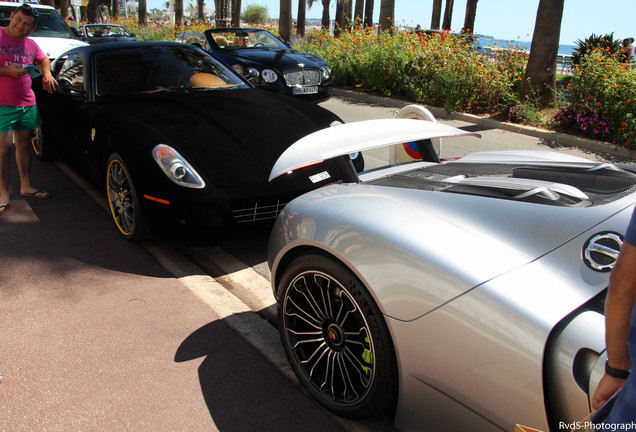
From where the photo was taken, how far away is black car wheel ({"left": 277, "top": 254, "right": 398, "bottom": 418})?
2.03 meters

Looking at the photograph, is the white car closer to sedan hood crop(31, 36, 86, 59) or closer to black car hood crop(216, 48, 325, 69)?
sedan hood crop(31, 36, 86, 59)

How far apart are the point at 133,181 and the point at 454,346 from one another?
2954 millimetres

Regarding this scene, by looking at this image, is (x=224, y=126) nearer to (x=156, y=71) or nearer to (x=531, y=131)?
(x=156, y=71)

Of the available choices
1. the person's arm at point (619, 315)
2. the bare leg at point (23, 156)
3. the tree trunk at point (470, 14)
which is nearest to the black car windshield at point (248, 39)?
the bare leg at point (23, 156)

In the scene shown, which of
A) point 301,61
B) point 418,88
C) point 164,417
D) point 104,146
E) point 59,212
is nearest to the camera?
point 164,417

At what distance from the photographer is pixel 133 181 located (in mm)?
3924

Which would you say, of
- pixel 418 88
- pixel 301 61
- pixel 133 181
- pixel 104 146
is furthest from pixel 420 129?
pixel 418 88

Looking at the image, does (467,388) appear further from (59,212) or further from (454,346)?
(59,212)

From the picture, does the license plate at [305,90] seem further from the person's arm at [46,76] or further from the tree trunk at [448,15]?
the tree trunk at [448,15]

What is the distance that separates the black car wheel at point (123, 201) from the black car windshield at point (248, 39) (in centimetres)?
834

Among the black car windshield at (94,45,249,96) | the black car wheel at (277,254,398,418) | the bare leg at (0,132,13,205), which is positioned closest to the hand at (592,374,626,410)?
the black car wheel at (277,254,398,418)

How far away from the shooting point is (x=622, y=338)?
1.22m

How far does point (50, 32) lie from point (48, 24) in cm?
35

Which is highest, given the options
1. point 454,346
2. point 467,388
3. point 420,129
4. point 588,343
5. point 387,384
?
point 420,129
